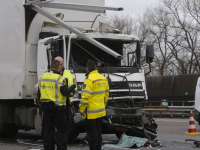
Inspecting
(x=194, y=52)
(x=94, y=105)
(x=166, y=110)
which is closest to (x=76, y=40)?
(x=94, y=105)

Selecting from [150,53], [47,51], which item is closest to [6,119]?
[47,51]

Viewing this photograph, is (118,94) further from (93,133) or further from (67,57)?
(93,133)

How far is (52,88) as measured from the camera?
8.40 metres

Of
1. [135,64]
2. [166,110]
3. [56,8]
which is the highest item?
[56,8]

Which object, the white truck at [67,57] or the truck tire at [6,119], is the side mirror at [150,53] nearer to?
the white truck at [67,57]

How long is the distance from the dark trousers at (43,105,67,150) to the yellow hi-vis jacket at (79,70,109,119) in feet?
1.62

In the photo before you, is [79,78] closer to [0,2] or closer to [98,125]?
[98,125]

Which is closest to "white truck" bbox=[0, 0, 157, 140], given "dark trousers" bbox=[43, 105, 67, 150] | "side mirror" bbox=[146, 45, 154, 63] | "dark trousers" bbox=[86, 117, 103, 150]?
"side mirror" bbox=[146, 45, 154, 63]

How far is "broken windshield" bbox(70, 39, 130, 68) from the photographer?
1088 cm

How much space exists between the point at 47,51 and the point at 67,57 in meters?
0.62

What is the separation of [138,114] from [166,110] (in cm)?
1579

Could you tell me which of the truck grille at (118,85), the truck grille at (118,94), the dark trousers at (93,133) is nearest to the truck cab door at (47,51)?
the truck grille at (118,85)

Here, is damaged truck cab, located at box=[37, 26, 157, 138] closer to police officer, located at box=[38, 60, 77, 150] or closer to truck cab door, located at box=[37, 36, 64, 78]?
truck cab door, located at box=[37, 36, 64, 78]

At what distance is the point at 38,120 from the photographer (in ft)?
36.6
